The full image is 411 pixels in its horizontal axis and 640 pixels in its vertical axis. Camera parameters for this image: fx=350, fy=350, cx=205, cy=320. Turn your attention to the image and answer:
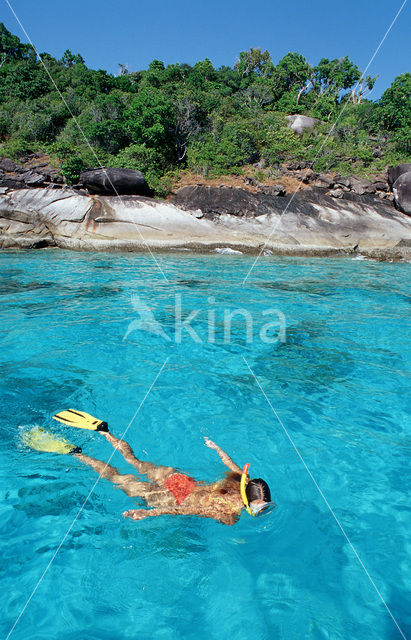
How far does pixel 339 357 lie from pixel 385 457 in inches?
89.8

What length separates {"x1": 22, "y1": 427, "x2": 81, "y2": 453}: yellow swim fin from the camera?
3240mm

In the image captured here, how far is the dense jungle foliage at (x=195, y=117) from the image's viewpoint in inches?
862

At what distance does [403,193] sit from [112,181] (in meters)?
15.7

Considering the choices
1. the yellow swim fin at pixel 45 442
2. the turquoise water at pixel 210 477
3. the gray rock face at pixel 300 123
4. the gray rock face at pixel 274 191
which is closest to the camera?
the turquoise water at pixel 210 477

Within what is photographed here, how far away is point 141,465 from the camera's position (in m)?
3.13

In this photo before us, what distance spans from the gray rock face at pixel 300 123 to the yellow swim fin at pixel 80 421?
3113 cm

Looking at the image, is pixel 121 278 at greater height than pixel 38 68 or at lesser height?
lesser

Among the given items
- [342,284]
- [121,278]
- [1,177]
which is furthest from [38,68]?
[342,284]

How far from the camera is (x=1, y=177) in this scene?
1778 cm

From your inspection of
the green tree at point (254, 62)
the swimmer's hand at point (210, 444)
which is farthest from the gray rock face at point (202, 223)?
the green tree at point (254, 62)

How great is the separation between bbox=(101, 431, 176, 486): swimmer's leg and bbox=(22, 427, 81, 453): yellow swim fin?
1.10 feet

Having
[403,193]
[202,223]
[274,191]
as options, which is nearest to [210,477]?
[202,223]

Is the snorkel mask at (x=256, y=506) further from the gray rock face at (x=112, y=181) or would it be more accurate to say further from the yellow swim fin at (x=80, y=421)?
the gray rock face at (x=112, y=181)

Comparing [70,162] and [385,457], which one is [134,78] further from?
[385,457]
